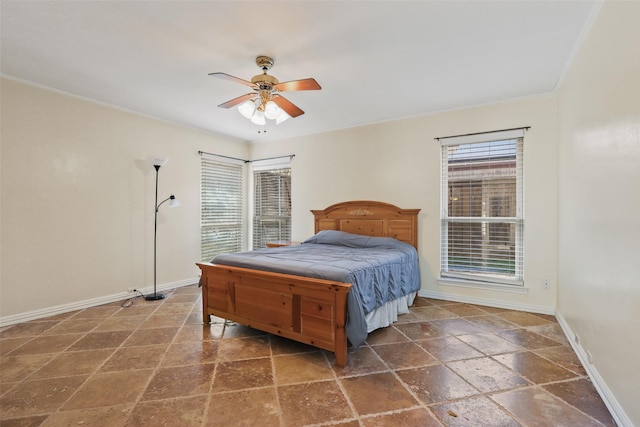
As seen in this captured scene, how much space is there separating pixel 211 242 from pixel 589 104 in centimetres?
502

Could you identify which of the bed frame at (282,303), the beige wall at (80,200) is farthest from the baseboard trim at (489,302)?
the beige wall at (80,200)

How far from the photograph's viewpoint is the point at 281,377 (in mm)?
2080

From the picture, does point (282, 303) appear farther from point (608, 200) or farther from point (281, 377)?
point (608, 200)

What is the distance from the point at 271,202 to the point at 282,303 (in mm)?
3274

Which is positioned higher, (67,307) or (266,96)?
(266,96)

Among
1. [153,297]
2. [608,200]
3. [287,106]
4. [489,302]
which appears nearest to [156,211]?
[153,297]

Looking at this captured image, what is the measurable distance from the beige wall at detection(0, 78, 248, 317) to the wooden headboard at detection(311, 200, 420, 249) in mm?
2270

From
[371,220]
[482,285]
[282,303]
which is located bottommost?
[482,285]

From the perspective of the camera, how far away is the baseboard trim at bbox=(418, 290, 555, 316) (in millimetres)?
3377

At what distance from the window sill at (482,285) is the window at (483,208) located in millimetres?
42

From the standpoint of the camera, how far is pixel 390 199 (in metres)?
4.28

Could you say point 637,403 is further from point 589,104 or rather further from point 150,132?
point 150,132

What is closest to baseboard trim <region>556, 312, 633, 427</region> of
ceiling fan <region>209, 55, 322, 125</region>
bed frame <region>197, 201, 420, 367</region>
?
bed frame <region>197, 201, 420, 367</region>

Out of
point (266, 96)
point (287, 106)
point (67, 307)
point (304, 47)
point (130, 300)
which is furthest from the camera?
point (130, 300)
